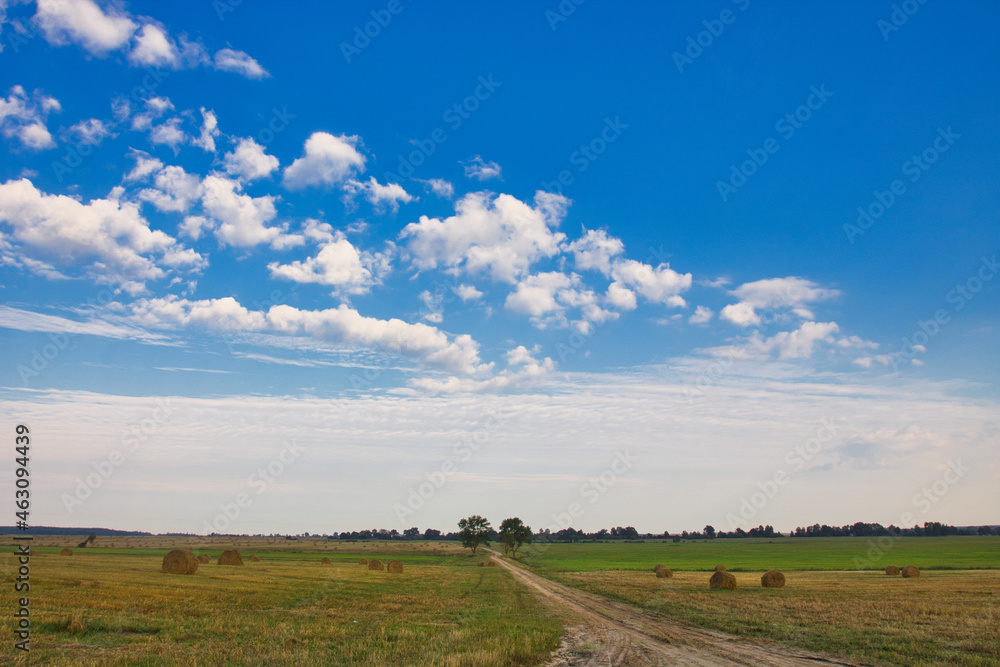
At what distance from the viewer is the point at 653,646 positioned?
54.4 feet

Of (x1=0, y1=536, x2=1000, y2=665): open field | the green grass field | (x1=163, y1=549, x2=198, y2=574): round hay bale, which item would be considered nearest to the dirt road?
(x1=0, y1=536, x2=1000, y2=665): open field

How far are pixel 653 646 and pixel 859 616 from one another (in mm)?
10909

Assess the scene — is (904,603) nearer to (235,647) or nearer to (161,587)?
(235,647)

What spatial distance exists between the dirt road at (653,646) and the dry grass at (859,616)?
127cm

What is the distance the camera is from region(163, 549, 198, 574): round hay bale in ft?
122

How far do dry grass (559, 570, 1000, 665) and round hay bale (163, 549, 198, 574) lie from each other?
84.1 feet

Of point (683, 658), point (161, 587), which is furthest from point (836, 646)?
point (161, 587)

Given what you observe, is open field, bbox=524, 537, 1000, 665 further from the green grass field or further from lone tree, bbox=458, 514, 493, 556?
lone tree, bbox=458, 514, 493, 556

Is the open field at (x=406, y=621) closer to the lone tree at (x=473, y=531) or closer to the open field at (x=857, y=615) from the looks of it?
the open field at (x=857, y=615)

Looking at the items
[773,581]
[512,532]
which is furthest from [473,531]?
[773,581]

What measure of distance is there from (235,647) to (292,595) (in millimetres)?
13862

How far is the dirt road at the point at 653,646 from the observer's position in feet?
47.5

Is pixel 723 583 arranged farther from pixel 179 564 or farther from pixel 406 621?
pixel 179 564

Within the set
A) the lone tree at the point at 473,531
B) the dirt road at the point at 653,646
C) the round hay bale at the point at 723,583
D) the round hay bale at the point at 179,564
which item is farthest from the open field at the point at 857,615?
the lone tree at the point at 473,531
